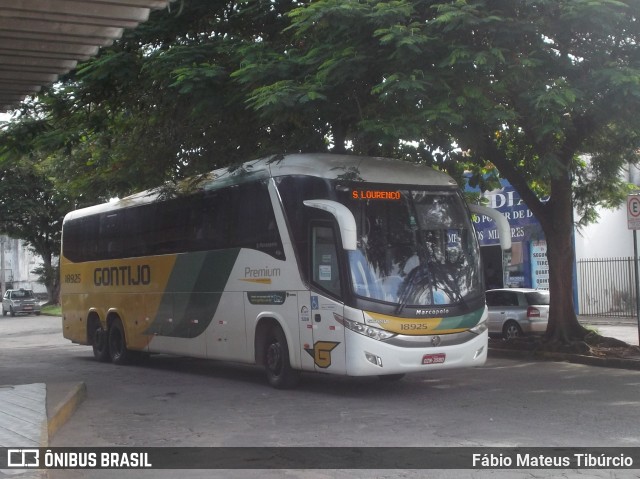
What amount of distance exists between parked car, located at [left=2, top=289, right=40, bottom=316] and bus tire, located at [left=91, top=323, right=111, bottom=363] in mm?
36333

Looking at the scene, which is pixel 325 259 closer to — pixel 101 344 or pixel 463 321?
pixel 463 321

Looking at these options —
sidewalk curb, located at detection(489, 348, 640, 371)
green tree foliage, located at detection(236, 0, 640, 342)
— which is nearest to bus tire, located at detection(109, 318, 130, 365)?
green tree foliage, located at detection(236, 0, 640, 342)

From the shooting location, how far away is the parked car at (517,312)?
2164 centimetres

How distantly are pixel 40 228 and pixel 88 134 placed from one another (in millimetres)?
38192

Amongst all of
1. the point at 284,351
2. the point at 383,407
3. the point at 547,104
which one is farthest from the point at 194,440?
the point at 547,104

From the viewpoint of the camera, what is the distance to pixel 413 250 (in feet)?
41.7

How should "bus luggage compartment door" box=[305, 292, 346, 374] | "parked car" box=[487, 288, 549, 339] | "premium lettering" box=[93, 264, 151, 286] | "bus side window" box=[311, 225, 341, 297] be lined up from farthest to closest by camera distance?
1. "parked car" box=[487, 288, 549, 339]
2. "premium lettering" box=[93, 264, 151, 286]
3. "bus side window" box=[311, 225, 341, 297]
4. "bus luggage compartment door" box=[305, 292, 346, 374]

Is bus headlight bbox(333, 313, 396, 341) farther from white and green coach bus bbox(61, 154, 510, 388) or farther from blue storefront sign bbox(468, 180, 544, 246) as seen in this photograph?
blue storefront sign bbox(468, 180, 544, 246)

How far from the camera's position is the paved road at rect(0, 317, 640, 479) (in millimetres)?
9156

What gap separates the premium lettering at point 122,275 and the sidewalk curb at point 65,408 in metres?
5.13

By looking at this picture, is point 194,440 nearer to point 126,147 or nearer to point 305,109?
point 305,109

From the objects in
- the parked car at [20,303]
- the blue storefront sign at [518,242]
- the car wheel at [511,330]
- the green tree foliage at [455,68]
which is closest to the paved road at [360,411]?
the green tree foliage at [455,68]

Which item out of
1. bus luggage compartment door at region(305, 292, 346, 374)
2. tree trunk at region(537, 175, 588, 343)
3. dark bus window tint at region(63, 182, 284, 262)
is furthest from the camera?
tree trunk at region(537, 175, 588, 343)

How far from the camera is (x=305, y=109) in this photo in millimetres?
13148
